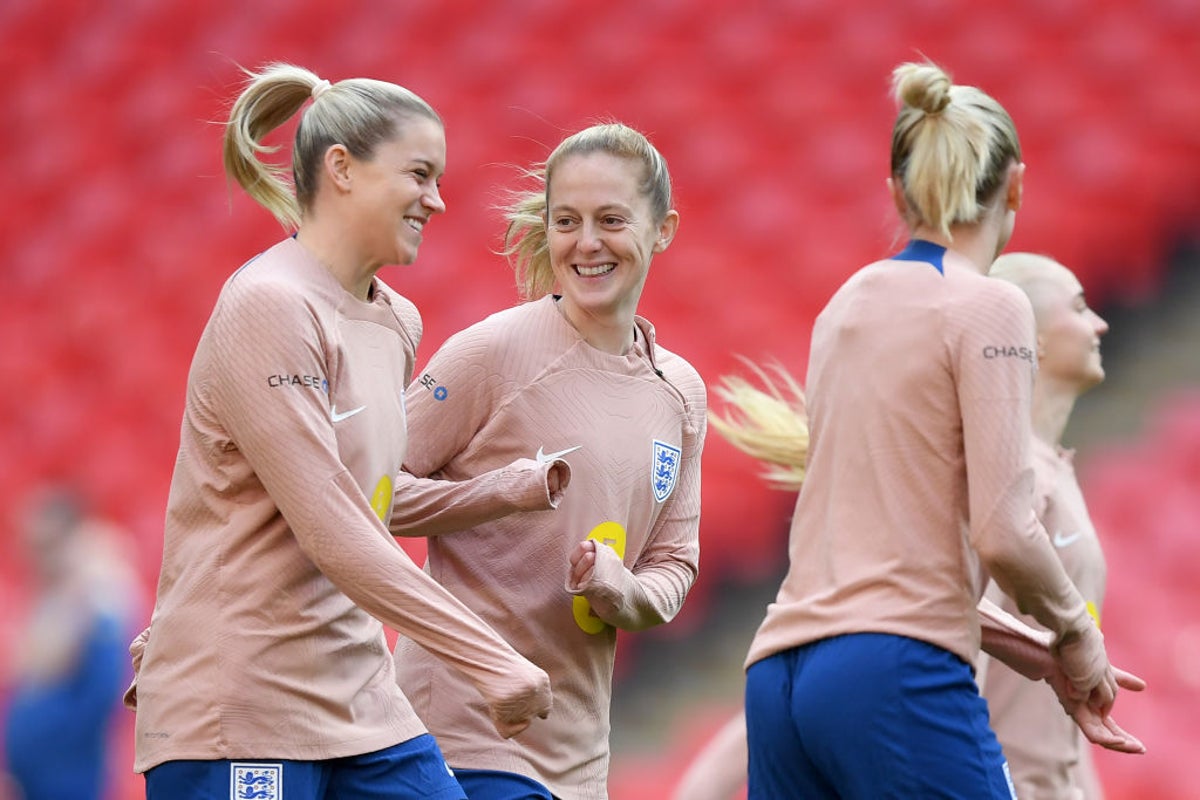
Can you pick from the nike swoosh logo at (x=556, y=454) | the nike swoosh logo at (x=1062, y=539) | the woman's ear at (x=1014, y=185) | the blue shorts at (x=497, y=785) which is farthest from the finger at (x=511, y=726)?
the nike swoosh logo at (x=1062, y=539)

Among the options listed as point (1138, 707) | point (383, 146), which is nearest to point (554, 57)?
point (1138, 707)

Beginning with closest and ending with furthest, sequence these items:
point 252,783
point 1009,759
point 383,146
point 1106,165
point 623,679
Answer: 1. point 252,783
2. point 383,146
3. point 1009,759
4. point 623,679
5. point 1106,165

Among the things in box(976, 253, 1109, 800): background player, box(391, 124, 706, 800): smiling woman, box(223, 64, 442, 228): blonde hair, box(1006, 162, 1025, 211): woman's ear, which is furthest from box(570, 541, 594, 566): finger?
box(976, 253, 1109, 800): background player

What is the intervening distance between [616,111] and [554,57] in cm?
43

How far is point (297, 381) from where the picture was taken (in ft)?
7.47

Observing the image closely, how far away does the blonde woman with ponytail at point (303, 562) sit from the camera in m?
2.26

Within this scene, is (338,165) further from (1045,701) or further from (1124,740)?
(1045,701)

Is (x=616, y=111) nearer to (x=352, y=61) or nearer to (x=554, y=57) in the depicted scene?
(x=554, y=57)

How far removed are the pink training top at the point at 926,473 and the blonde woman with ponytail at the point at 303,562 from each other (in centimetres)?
46

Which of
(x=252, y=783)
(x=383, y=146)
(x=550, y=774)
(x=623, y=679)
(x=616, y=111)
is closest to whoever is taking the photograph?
(x=252, y=783)

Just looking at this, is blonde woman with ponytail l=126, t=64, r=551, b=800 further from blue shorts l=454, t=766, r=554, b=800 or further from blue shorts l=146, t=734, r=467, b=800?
blue shorts l=454, t=766, r=554, b=800

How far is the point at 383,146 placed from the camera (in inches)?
96.1

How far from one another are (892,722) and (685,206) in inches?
200

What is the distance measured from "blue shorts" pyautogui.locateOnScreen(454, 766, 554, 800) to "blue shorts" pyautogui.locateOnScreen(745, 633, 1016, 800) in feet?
1.79
